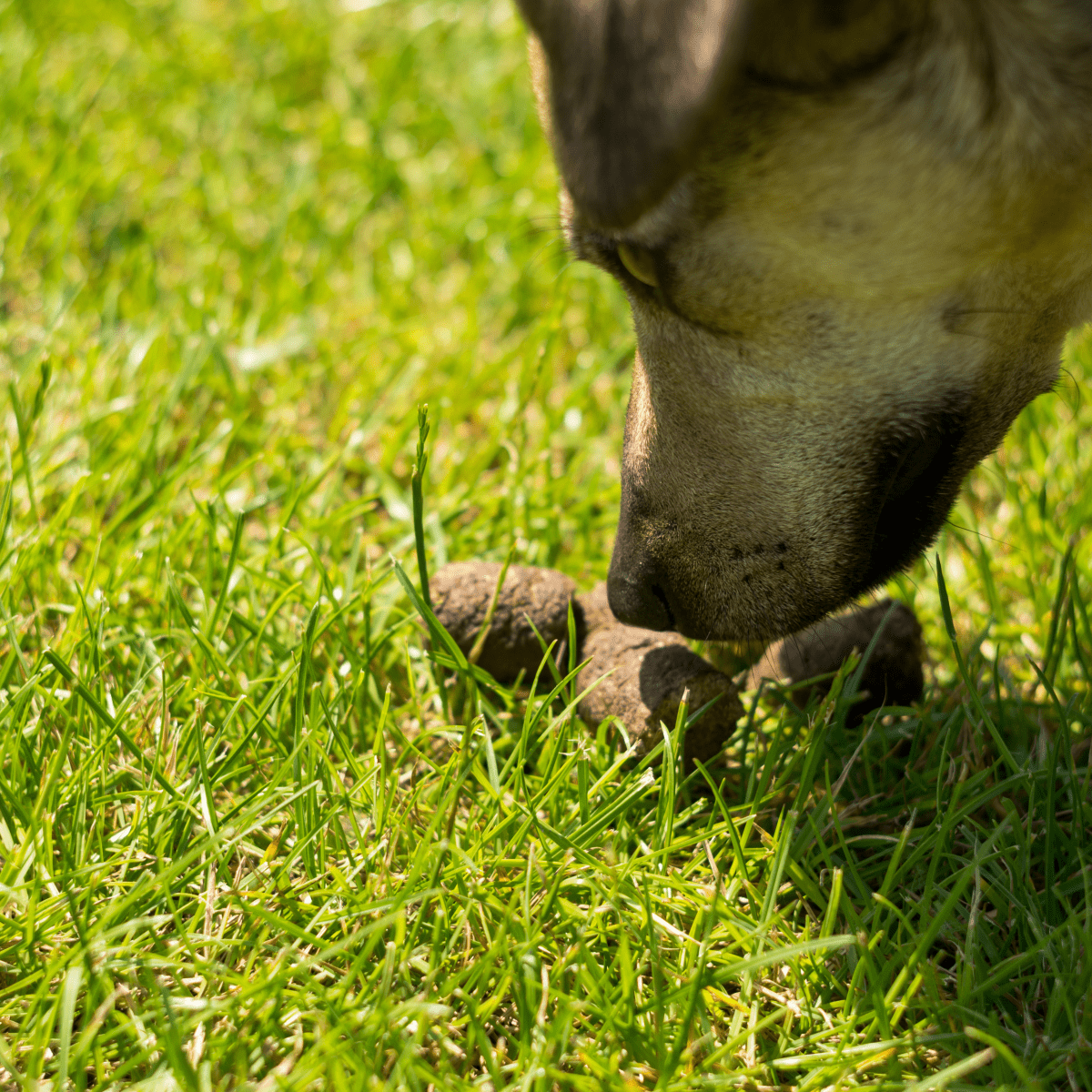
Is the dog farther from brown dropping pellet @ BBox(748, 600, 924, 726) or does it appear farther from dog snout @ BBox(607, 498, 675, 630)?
brown dropping pellet @ BBox(748, 600, 924, 726)

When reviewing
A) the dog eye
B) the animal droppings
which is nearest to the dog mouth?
the animal droppings

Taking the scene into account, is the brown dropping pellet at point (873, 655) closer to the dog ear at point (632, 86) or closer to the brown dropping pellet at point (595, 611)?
the brown dropping pellet at point (595, 611)

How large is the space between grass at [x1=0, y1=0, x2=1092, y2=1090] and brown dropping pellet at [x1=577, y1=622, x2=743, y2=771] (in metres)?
0.09

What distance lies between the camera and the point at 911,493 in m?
2.28

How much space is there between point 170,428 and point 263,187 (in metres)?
1.63

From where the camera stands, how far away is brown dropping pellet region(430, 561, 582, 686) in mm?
2521

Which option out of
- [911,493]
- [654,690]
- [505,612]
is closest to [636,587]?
[654,690]

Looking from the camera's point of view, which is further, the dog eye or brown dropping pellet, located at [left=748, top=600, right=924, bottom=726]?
brown dropping pellet, located at [left=748, top=600, right=924, bottom=726]

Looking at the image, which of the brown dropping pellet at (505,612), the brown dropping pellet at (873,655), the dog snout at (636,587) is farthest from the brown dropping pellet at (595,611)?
the brown dropping pellet at (873,655)

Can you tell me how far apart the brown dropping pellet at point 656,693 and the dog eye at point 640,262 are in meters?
0.83

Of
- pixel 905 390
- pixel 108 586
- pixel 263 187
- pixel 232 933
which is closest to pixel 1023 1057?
pixel 905 390

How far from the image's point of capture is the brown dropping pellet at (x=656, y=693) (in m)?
2.30

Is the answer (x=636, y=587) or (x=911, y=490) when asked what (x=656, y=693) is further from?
(x=911, y=490)

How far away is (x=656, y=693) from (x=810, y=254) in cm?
97
